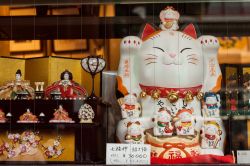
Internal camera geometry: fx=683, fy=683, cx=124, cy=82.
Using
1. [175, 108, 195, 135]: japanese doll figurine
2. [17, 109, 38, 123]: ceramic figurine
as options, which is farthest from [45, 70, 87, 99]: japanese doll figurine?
[175, 108, 195, 135]: japanese doll figurine

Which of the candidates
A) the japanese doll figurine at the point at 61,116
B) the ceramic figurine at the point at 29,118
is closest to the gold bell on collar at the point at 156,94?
the japanese doll figurine at the point at 61,116

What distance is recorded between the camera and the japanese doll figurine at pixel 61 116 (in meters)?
6.63

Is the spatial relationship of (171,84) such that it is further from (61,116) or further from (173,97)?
(61,116)

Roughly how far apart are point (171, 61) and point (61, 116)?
3.95 ft

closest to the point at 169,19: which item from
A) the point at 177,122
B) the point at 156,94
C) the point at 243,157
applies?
the point at 156,94

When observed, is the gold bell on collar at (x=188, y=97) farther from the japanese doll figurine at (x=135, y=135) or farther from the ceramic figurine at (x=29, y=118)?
the ceramic figurine at (x=29, y=118)

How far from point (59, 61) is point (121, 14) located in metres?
0.82

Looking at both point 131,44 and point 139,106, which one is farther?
point 131,44

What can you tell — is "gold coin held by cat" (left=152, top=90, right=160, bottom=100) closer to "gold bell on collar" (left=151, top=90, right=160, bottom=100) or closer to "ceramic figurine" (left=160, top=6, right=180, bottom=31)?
"gold bell on collar" (left=151, top=90, right=160, bottom=100)

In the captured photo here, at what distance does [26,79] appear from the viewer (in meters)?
6.86

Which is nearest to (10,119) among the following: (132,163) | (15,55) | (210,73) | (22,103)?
(22,103)

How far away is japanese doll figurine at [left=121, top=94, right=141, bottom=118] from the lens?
6.70 meters

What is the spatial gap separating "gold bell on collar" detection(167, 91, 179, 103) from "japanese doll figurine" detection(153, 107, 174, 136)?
131 mm

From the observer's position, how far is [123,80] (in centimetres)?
684
